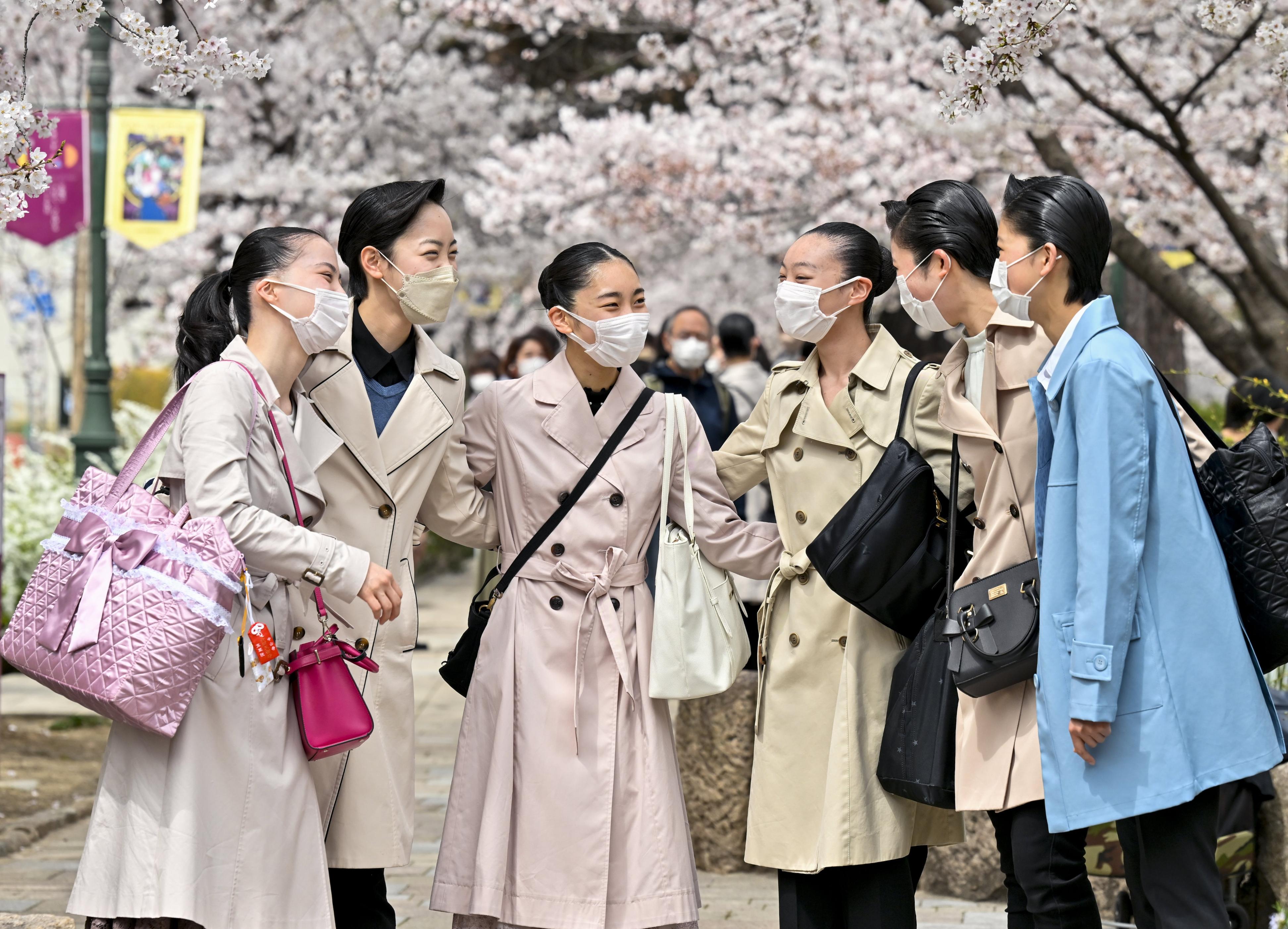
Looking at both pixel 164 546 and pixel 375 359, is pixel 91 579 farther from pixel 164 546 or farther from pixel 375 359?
pixel 375 359

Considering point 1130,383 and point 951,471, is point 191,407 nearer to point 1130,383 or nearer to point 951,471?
point 951,471

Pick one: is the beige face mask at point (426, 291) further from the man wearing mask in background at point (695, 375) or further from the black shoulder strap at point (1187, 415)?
the man wearing mask in background at point (695, 375)

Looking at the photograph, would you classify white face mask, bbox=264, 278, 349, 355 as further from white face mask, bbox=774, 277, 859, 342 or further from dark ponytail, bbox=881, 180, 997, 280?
dark ponytail, bbox=881, 180, 997, 280

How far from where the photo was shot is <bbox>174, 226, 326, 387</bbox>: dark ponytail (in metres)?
3.52

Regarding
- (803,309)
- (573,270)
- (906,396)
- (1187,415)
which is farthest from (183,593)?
(1187,415)

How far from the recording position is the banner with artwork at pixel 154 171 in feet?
35.6

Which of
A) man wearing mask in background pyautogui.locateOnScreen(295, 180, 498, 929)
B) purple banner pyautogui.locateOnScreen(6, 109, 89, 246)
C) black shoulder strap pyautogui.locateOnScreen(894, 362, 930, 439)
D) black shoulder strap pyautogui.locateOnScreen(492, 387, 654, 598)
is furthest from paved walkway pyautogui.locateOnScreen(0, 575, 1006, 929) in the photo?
purple banner pyautogui.locateOnScreen(6, 109, 89, 246)

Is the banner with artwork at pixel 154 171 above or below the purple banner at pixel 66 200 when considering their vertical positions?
below

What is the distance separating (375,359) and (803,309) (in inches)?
46.2

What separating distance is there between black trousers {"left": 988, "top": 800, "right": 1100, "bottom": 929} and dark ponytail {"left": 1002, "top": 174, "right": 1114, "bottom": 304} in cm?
118

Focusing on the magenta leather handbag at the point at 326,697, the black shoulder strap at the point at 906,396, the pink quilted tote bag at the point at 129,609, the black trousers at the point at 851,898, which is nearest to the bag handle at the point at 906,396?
the black shoulder strap at the point at 906,396

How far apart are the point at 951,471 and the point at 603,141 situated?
9.86 meters

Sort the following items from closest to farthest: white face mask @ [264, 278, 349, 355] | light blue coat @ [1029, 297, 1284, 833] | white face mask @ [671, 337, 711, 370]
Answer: light blue coat @ [1029, 297, 1284, 833]
white face mask @ [264, 278, 349, 355]
white face mask @ [671, 337, 711, 370]

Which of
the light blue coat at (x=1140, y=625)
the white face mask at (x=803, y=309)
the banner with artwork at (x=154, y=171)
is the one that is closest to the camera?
the light blue coat at (x=1140, y=625)
